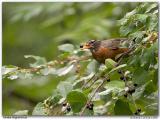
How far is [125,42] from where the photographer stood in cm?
237

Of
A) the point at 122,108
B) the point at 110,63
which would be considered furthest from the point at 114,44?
the point at 122,108

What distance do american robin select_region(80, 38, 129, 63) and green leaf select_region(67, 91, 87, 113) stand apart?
0.23m

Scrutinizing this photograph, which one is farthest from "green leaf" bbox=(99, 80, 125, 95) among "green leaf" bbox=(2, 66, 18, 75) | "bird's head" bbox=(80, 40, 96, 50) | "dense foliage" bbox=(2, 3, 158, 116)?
"green leaf" bbox=(2, 66, 18, 75)

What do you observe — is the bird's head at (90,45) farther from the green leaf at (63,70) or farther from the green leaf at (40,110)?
the green leaf at (40,110)

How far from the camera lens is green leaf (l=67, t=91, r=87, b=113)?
2225mm

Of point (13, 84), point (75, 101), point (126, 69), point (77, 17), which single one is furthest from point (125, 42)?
point (13, 84)

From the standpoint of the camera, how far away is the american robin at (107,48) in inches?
93.6

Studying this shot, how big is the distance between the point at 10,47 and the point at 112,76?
7.05 feet

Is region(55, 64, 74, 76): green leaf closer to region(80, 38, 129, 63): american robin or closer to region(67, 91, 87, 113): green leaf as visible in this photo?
region(80, 38, 129, 63): american robin

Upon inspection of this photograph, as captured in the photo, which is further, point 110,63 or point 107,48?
point 107,48

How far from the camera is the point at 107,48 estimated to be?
243 cm

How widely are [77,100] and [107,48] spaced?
30 cm

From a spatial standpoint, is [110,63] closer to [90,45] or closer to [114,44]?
[114,44]

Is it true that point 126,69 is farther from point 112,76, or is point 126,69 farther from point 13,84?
point 13,84
